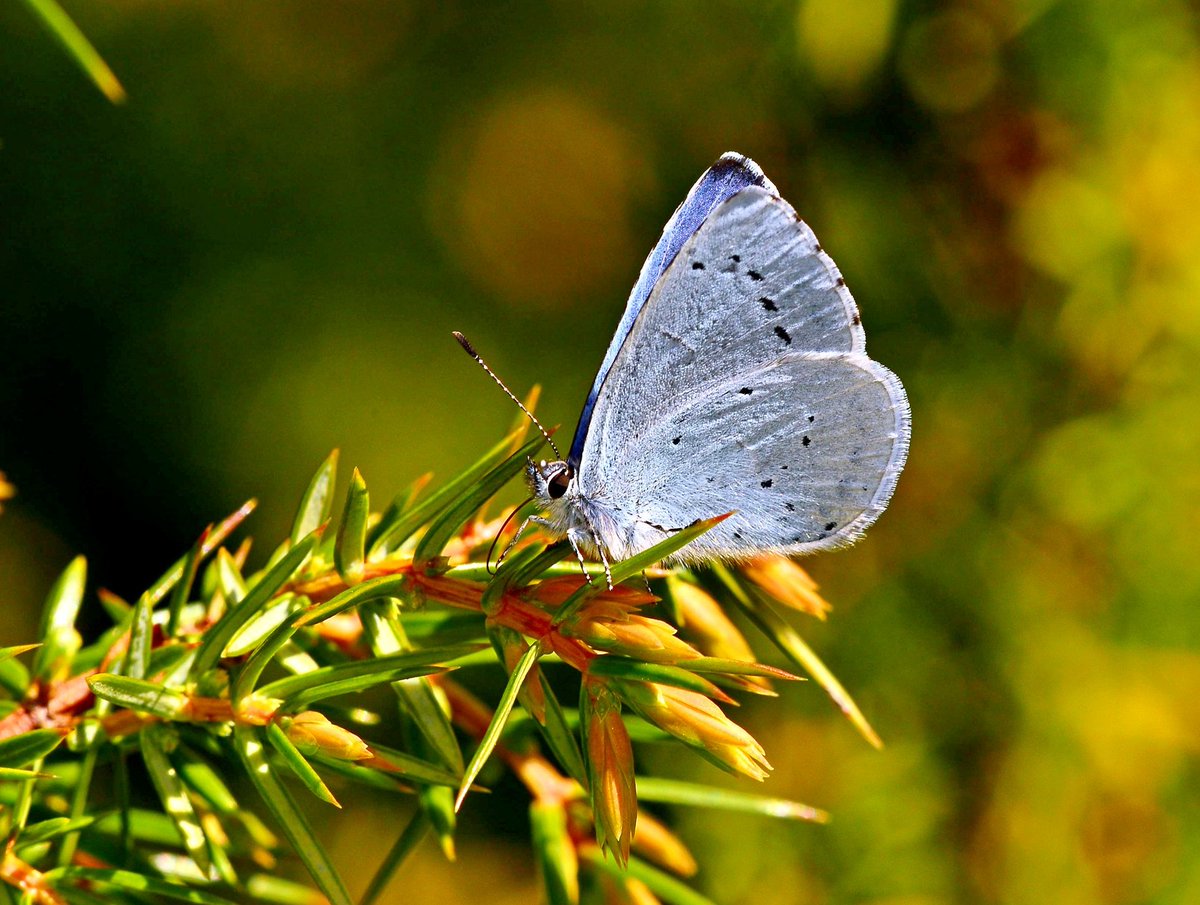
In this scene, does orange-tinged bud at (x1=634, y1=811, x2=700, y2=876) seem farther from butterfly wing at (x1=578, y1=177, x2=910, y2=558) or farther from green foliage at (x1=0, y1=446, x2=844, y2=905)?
butterfly wing at (x1=578, y1=177, x2=910, y2=558)

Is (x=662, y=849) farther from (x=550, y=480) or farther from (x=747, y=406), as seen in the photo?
(x=747, y=406)

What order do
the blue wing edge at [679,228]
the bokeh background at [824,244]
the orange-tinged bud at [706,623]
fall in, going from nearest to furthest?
the orange-tinged bud at [706,623], the blue wing edge at [679,228], the bokeh background at [824,244]

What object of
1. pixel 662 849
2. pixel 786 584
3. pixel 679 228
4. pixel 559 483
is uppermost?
pixel 679 228

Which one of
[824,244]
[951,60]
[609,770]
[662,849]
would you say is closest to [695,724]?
[609,770]

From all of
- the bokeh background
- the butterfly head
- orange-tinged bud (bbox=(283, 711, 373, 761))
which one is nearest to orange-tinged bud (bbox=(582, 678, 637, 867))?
orange-tinged bud (bbox=(283, 711, 373, 761))

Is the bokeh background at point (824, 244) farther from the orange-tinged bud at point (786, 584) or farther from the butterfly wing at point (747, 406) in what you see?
the orange-tinged bud at point (786, 584)

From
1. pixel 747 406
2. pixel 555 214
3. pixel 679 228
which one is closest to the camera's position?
pixel 679 228

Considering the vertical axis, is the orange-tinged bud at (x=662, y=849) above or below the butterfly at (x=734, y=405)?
below

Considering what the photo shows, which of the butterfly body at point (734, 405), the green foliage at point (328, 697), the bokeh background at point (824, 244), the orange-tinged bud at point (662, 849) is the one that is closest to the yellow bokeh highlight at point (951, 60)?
the bokeh background at point (824, 244)
